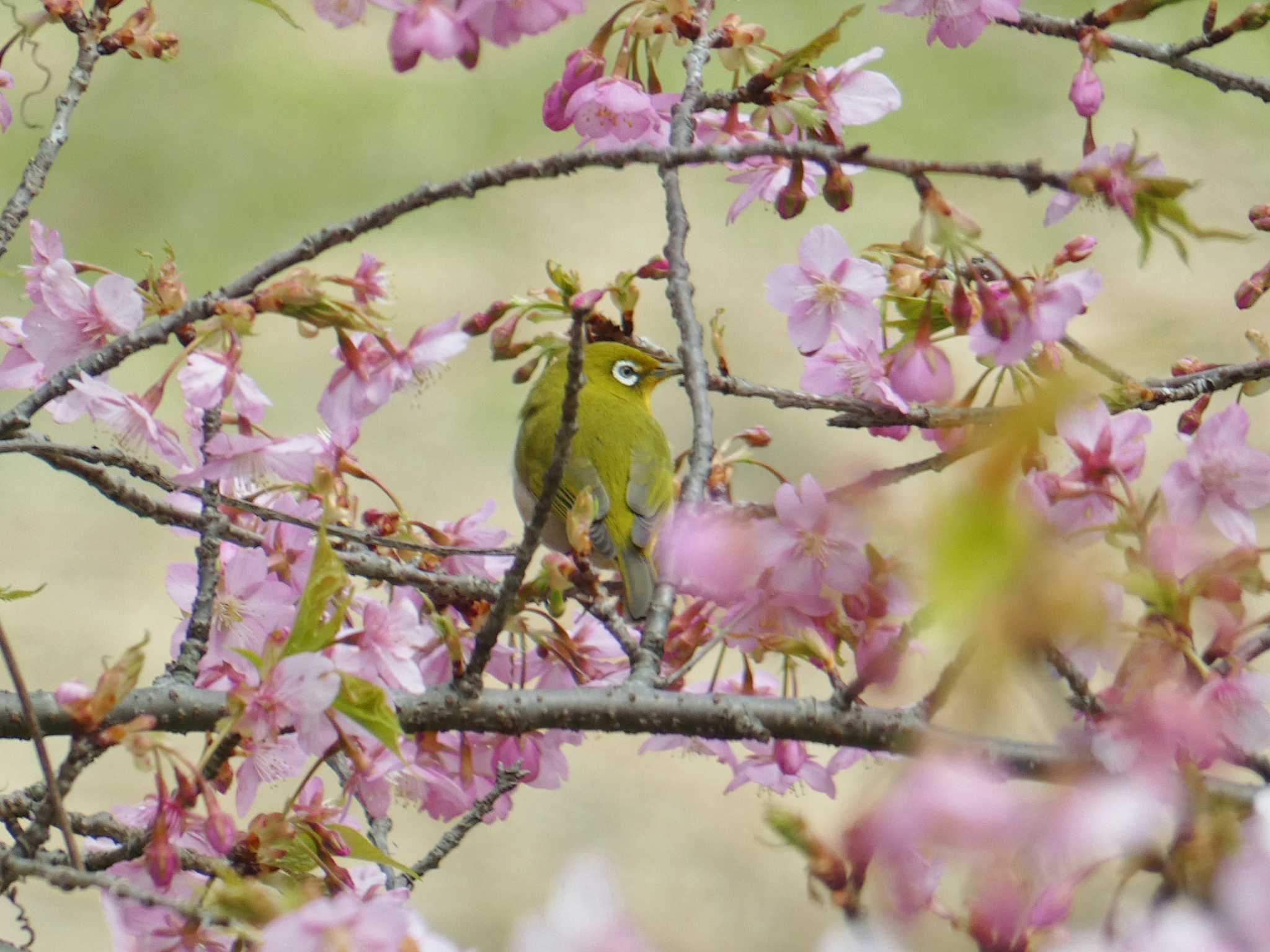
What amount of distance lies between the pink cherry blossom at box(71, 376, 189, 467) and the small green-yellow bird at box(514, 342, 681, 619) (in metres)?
0.54

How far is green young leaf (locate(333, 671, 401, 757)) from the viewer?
0.52 meters

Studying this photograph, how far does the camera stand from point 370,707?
527 mm

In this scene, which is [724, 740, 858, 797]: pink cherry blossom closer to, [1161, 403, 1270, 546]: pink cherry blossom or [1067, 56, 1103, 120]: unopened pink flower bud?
[1161, 403, 1270, 546]: pink cherry blossom

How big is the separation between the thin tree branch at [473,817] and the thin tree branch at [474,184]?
0.28 metres

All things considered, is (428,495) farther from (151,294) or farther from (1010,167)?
(1010,167)

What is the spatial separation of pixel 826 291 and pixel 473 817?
0.36 metres

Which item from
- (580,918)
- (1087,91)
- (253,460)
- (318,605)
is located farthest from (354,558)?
(1087,91)

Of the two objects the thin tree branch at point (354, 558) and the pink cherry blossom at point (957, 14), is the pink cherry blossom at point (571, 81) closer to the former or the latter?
the pink cherry blossom at point (957, 14)

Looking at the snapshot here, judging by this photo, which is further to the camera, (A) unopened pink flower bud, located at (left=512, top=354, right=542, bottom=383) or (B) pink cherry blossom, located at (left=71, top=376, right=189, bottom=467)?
(A) unopened pink flower bud, located at (left=512, top=354, right=542, bottom=383)

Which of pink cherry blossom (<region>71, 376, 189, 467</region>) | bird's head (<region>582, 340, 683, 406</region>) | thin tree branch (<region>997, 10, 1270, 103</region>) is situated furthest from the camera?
bird's head (<region>582, 340, 683, 406</region>)

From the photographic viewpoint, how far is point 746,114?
1021 mm

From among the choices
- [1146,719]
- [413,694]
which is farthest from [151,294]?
[1146,719]

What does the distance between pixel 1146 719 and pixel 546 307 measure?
465mm

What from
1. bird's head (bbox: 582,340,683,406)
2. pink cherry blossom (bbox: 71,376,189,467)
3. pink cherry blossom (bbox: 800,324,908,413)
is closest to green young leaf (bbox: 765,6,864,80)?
pink cherry blossom (bbox: 800,324,908,413)
